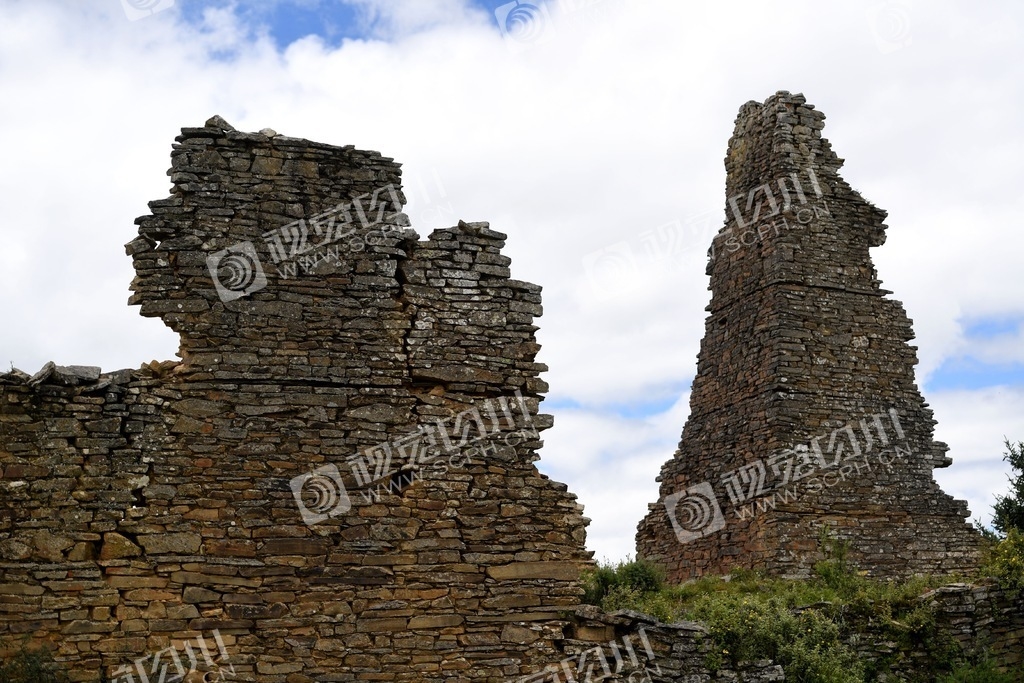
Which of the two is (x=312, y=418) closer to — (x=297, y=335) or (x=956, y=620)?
(x=297, y=335)

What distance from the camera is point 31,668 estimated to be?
10062 millimetres

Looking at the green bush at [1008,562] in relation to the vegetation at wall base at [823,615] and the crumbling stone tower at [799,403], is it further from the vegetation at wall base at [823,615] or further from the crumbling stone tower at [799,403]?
the crumbling stone tower at [799,403]

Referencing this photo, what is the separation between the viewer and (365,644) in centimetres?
1102

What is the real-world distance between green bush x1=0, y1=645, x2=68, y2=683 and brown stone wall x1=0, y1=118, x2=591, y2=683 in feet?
0.60

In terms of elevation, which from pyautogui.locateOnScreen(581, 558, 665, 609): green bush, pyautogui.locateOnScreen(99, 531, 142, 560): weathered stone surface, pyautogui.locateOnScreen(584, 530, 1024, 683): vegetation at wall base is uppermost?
pyautogui.locateOnScreen(99, 531, 142, 560): weathered stone surface

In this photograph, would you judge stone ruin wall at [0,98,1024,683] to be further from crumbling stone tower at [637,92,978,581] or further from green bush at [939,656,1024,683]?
crumbling stone tower at [637,92,978,581]

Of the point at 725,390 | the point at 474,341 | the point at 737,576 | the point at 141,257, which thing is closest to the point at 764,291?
the point at 725,390

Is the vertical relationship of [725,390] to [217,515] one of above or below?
above

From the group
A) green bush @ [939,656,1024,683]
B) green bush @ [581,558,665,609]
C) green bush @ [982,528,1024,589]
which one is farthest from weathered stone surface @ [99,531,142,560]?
green bush @ [982,528,1024,589]

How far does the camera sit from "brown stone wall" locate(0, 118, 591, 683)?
10648mm

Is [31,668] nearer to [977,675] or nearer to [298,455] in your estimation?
[298,455]

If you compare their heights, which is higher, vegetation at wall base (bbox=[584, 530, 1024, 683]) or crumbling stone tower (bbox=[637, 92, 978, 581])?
crumbling stone tower (bbox=[637, 92, 978, 581])

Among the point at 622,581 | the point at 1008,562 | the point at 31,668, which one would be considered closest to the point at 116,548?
the point at 31,668

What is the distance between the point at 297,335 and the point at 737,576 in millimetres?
8291
